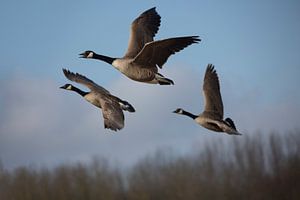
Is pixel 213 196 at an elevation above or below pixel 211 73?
below

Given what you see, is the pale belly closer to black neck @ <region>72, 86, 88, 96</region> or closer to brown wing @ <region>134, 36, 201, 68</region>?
brown wing @ <region>134, 36, 201, 68</region>

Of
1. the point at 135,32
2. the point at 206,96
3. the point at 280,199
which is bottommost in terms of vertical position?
the point at 280,199

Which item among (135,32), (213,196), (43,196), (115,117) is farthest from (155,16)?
(43,196)

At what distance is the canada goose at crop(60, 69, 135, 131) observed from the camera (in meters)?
12.1

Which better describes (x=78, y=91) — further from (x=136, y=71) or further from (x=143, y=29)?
(x=136, y=71)

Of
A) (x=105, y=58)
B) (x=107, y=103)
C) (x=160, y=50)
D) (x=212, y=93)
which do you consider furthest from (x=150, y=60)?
(x=212, y=93)

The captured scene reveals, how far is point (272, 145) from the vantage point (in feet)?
118

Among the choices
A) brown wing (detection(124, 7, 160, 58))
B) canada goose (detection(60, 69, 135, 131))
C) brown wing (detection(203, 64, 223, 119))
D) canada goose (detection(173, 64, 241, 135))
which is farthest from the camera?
brown wing (detection(203, 64, 223, 119))

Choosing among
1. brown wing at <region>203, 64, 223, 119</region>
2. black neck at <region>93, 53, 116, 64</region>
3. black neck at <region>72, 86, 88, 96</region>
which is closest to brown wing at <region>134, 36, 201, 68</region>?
black neck at <region>93, 53, 116, 64</region>

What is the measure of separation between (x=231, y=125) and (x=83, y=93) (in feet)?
10.8

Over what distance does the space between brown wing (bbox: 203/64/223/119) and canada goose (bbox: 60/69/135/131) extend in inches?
111

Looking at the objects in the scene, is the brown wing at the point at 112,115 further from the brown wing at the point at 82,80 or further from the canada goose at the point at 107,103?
the brown wing at the point at 82,80

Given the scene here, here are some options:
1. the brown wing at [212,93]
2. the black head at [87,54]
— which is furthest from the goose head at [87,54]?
the brown wing at [212,93]

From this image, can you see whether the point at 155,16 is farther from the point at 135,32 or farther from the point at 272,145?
the point at 272,145
